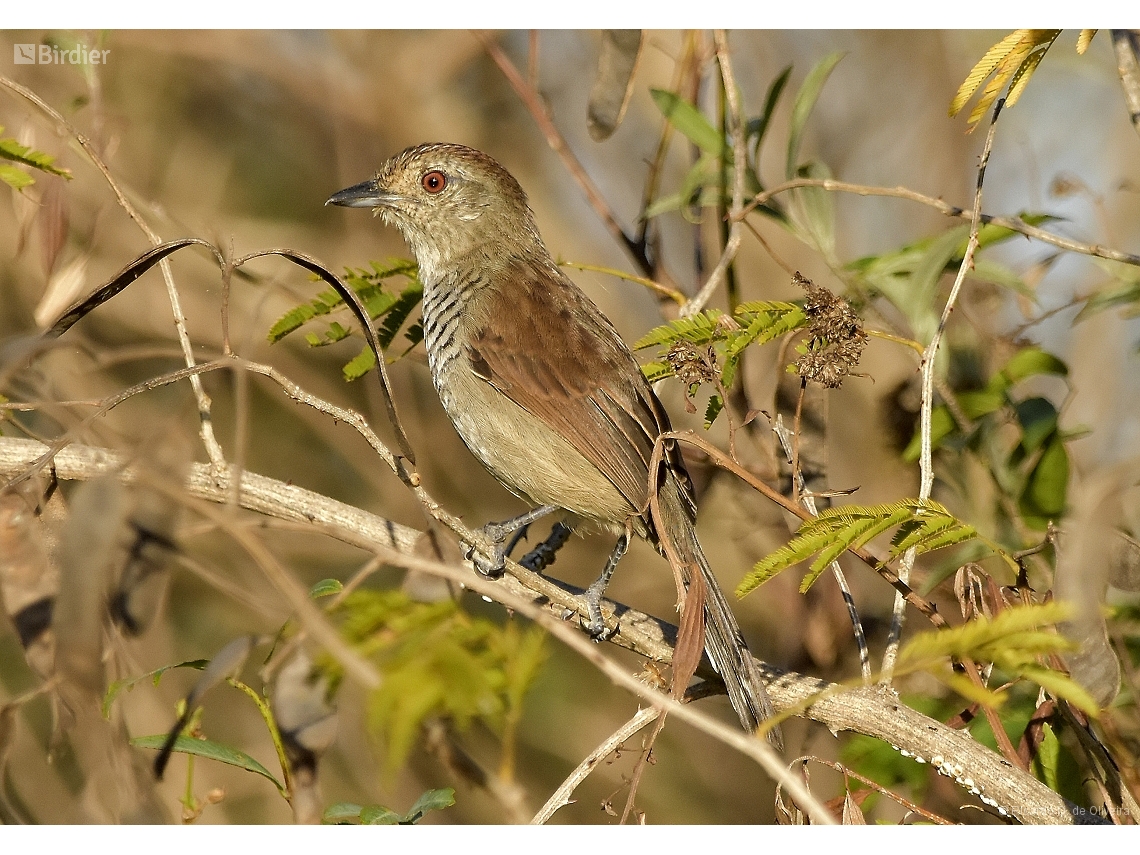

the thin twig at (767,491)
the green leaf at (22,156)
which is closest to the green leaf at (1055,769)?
the thin twig at (767,491)

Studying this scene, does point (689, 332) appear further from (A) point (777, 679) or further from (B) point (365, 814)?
(B) point (365, 814)

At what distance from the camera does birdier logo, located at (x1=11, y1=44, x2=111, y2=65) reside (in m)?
3.22

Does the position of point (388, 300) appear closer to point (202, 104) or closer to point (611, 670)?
point (611, 670)

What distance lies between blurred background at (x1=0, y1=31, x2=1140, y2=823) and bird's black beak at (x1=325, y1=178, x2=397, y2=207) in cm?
50

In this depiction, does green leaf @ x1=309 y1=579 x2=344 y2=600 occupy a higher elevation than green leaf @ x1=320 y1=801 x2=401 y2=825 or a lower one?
higher

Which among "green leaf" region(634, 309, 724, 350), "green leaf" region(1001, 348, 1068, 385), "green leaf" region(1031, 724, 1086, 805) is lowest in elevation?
"green leaf" region(1031, 724, 1086, 805)

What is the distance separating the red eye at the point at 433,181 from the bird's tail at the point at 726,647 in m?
1.58

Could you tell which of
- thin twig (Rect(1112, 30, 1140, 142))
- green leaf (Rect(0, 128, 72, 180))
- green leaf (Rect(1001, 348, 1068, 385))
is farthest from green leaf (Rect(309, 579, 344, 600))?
thin twig (Rect(1112, 30, 1140, 142))

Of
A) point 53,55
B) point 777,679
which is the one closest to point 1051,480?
point 777,679

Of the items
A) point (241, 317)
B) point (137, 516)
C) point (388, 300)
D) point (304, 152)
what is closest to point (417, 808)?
point (137, 516)

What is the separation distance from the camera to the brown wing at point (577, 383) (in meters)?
3.40

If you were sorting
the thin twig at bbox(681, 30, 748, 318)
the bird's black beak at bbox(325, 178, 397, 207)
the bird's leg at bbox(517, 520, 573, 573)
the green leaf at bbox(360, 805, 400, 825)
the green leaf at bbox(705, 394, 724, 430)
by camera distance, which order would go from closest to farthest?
the green leaf at bbox(360, 805, 400, 825)
the green leaf at bbox(705, 394, 724, 430)
the thin twig at bbox(681, 30, 748, 318)
the bird's black beak at bbox(325, 178, 397, 207)
the bird's leg at bbox(517, 520, 573, 573)

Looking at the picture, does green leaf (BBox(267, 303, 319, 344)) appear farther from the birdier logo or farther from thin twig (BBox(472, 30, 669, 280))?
thin twig (BBox(472, 30, 669, 280))

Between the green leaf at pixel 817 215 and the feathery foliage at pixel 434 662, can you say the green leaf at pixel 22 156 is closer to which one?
the feathery foliage at pixel 434 662
